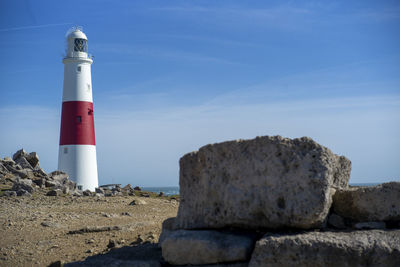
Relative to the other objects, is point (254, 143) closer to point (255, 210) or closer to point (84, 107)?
point (255, 210)

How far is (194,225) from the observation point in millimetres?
5352

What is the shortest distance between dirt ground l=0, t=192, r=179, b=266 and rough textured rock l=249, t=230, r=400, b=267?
110 inches

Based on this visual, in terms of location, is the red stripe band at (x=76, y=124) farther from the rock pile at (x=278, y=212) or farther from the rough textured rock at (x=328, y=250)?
the rough textured rock at (x=328, y=250)

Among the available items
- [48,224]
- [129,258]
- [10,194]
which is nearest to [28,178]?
[10,194]

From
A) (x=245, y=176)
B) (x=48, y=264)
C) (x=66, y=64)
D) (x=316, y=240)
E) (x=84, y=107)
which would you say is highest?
(x=66, y=64)

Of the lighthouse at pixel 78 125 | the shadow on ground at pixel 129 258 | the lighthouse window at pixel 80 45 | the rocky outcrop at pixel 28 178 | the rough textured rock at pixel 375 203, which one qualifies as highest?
the lighthouse window at pixel 80 45

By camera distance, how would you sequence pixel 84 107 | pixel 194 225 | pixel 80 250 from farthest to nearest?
pixel 84 107, pixel 80 250, pixel 194 225

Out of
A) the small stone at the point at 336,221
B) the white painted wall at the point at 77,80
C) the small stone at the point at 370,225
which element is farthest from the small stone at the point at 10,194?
the white painted wall at the point at 77,80

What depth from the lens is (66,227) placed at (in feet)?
29.2

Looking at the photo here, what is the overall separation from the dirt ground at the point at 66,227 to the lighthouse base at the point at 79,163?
434 inches

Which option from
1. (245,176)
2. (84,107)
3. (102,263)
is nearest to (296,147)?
(245,176)

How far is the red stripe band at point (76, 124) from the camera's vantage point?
953 inches

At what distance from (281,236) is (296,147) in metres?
1.02

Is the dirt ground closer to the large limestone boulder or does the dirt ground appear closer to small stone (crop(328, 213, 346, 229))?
the large limestone boulder
